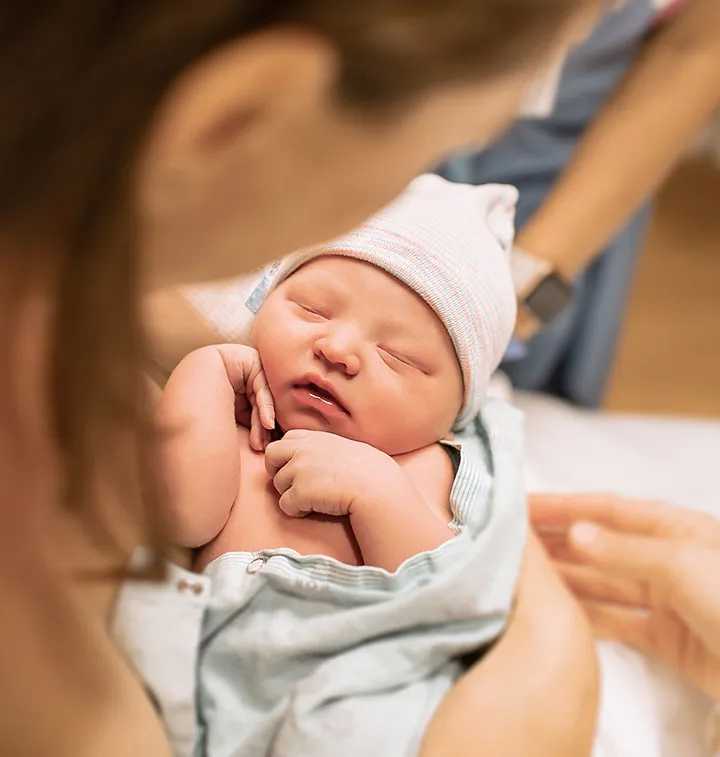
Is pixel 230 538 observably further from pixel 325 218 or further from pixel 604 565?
pixel 604 565

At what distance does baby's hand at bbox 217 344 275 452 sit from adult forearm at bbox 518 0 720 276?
0.50 m

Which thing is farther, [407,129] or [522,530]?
[522,530]

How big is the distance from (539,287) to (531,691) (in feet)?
1.16

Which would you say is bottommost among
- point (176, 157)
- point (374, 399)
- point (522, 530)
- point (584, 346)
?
point (584, 346)

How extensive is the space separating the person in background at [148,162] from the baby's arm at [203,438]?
20mm

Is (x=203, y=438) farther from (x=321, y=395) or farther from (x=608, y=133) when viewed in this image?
(x=608, y=133)

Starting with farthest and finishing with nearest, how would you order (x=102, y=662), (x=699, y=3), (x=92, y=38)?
(x=699, y=3)
(x=102, y=662)
(x=92, y=38)

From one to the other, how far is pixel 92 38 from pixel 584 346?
80cm

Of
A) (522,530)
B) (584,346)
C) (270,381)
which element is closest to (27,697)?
(270,381)

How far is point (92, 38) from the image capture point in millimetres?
183

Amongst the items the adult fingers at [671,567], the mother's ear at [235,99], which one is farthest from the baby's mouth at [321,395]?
the adult fingers at [671,567]

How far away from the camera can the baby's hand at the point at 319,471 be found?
0.30m

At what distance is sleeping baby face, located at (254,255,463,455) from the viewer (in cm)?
30

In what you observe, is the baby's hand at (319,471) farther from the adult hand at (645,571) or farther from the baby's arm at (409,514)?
the adult hand at (645,571)
